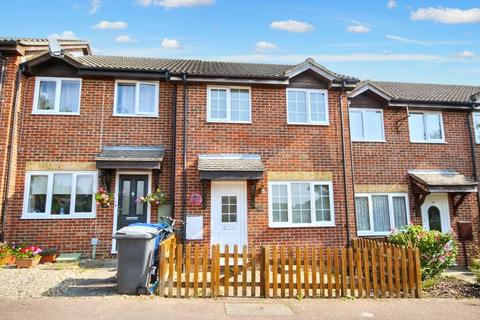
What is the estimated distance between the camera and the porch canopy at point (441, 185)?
35.2 feet

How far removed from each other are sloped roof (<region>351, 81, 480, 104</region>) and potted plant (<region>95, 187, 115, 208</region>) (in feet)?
30.7

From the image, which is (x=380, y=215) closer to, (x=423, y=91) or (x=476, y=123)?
(x=476, y=123)

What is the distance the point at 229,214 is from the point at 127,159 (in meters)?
3.62

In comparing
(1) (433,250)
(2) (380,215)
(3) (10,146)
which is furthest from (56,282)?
(2) (380,215)

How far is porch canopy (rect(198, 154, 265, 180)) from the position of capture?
30.5ft

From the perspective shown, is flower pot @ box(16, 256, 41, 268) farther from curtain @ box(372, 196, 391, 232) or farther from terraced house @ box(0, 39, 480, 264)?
curtain @ box(372, 196, 391, 232)

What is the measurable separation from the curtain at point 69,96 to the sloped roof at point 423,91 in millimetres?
9892

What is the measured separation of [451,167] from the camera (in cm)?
1195

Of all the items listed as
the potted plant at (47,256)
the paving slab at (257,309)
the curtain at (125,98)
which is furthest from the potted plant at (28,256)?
the paving slab at (257,309)

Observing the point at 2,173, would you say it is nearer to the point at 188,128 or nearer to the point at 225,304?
the point at 188,128

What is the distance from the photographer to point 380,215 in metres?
11.3

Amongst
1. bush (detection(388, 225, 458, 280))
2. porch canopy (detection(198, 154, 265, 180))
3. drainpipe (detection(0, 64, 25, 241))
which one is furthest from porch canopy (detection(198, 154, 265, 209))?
drainpipe (detection(0, 64, 25, 241))

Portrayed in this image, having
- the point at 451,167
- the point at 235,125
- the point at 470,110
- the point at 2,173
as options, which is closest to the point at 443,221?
the point at 451,167

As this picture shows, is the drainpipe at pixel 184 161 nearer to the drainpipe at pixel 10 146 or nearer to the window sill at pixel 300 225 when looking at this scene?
the window sill at pixel 300 225
